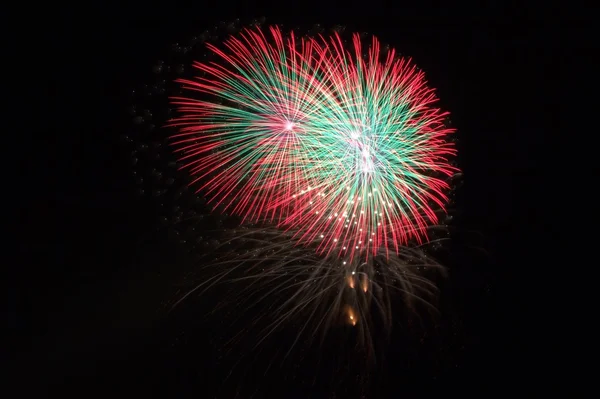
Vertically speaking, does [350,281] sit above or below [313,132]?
below

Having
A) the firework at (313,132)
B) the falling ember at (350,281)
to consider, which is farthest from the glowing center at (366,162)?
the falling ember at (350,281)

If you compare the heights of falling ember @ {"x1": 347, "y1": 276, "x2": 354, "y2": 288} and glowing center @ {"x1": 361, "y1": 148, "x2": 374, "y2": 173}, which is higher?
glowing center @ {"x1": 361, "y1": 148, "x2": 374, "y2": 173}

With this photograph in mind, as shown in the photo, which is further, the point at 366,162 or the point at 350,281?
the point at 350,281

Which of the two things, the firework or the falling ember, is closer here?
the firework

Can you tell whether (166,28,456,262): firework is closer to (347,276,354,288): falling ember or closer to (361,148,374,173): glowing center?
A: (361,148,374,173): glowing center

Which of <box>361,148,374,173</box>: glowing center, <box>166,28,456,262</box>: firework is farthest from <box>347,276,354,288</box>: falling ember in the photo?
<box>361,148,374,173</box>: glowing center

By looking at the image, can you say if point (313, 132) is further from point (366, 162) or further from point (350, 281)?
point (350, 281)

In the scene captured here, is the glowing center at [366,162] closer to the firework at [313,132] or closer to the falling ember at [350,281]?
the firework at [313,132]

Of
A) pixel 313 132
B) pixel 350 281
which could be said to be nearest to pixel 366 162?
pixel 313 132
